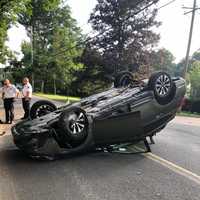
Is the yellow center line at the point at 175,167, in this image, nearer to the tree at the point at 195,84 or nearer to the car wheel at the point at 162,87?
the car wheel at the point at 162,87

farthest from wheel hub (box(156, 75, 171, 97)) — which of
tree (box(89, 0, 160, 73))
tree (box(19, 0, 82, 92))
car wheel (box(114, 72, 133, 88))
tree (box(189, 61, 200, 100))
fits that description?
tree (box(19, 0, 82, 92))

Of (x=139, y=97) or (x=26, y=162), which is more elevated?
(x=139, y=97)

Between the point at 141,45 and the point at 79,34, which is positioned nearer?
the point at 141,45

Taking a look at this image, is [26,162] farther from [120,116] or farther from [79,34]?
[79,34]

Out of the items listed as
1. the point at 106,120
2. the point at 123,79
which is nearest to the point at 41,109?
the point at 106,120

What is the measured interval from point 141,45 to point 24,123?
1489 inches

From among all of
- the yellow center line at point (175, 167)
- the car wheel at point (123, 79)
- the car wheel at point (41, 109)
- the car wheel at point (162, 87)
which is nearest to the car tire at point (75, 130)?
the yellow center line at point (175, 167)

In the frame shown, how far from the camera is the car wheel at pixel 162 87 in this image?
8.80 metres

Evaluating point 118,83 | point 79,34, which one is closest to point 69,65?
point 79,34

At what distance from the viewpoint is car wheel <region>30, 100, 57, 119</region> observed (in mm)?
9695

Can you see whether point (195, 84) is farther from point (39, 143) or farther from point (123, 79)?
point (39, 143)

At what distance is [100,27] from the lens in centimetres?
4606

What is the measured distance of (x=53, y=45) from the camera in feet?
213

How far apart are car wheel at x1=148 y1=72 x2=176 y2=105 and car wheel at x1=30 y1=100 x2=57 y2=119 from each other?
259 cm
